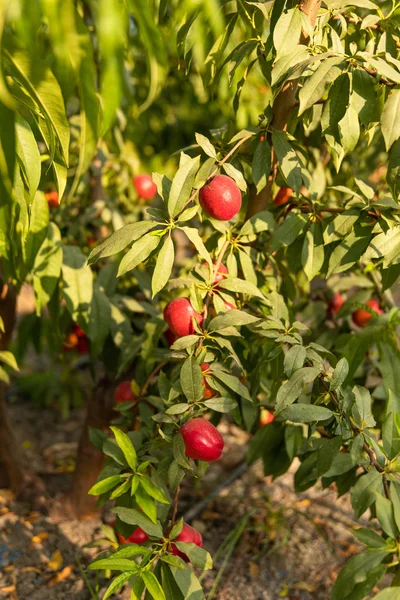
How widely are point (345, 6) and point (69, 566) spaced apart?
5.03 ft

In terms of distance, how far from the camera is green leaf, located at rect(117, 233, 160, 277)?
0.95 m

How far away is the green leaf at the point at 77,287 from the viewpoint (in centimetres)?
138

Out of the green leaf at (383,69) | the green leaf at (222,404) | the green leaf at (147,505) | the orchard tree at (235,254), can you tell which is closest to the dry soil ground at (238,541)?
the orchard tree at (235,254)

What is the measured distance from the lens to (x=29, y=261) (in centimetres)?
122

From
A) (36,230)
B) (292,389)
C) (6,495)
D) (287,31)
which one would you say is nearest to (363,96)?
(287,31)

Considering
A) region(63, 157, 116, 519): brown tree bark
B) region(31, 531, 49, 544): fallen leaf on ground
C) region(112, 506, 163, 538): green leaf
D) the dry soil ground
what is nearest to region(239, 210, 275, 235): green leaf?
region(112, 506, 163, 538): green leaf

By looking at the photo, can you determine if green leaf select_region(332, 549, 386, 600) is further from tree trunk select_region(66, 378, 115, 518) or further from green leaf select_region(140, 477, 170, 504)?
tree trunk select_region(66, 378, 115, 518)

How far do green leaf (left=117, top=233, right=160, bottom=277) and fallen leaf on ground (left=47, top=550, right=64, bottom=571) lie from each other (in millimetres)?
1095

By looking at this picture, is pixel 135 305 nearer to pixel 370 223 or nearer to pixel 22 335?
pixel 22 335

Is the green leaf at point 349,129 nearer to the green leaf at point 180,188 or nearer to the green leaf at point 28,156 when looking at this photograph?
the green leaf at point 180,188

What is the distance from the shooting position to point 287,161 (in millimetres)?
1067

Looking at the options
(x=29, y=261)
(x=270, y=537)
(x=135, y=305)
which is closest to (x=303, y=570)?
(x=270, y=537)

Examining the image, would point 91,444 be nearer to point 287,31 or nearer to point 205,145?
point 205,145

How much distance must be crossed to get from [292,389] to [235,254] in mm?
347
